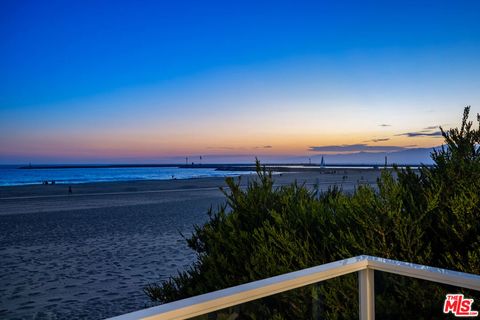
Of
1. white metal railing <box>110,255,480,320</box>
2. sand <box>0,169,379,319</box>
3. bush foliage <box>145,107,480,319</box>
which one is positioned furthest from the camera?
sand <box>0,169,379,319</box>

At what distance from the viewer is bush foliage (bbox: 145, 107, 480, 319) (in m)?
2.72

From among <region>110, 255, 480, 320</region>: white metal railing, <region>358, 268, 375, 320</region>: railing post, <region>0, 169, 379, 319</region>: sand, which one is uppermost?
<region>110, 255, 480, 320</region>: white metal railing

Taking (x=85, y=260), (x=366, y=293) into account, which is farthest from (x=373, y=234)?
(x=85, y=260)

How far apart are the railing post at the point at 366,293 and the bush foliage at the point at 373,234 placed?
0.04 meters

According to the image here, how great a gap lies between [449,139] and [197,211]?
15.4 meters

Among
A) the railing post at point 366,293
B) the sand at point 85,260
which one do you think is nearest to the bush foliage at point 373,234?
the railing post at point 366,293

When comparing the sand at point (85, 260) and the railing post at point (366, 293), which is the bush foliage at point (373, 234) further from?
the sand at point (85, 260)

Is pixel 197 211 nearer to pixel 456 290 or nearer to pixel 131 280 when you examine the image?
pixel 131 280

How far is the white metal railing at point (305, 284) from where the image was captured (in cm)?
169

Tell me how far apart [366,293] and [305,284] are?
1.83 ft

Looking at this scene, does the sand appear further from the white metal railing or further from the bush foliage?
the white metal railing

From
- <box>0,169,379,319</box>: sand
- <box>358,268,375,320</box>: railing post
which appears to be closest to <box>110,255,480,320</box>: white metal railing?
<box>358,268,375,320</box>: railing post

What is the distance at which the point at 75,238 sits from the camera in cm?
1298

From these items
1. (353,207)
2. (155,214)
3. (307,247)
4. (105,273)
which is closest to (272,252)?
(307,247)
